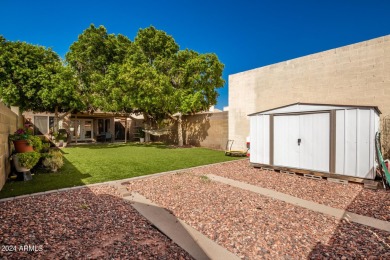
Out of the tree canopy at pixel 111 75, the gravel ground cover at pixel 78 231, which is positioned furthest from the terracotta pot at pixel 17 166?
the tree canopy at pixel 111 75

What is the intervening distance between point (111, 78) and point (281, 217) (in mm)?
13371

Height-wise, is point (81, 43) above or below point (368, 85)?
above

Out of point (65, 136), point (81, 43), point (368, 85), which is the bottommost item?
point (65, 136)

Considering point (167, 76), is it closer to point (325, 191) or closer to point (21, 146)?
point (21, 146)

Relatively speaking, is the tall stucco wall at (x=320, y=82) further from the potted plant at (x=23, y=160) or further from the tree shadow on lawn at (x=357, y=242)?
the potted plant at (x=23, y=160)

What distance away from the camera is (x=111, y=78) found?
1362 cm

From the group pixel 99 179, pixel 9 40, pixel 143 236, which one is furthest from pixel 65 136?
pixel 143 236

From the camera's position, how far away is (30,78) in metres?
11.7

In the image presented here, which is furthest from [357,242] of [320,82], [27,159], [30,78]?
[30,78]

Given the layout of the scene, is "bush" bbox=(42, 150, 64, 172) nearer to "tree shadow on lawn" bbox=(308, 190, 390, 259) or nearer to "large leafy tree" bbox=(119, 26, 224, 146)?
"large leafy tree" bbox=(119, 26, 224, 146)

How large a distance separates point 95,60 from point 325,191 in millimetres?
15726

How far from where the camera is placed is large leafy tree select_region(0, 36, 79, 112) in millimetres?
11438

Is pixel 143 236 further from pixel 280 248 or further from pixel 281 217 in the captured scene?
pixel 281 217

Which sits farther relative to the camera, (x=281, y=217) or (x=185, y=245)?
(x=281, y=217)
